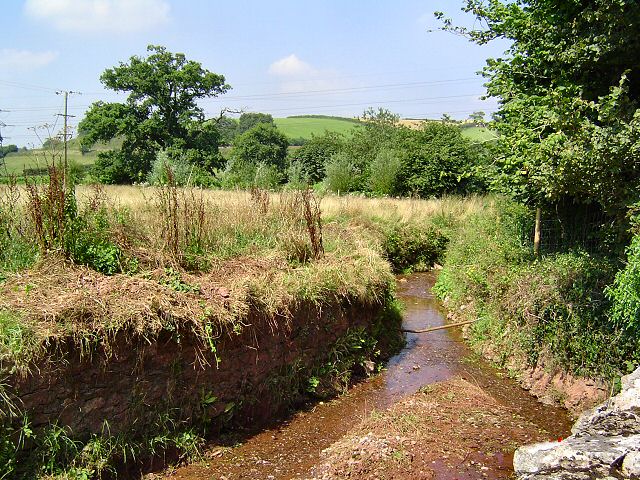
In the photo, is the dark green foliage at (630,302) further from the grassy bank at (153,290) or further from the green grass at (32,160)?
the green grass at (32,160)

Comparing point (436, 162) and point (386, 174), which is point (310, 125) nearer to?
point (386, 174)

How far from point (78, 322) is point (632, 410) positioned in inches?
228

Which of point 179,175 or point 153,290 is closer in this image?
point 153,290

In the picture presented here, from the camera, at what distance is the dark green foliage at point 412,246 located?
56.0ft

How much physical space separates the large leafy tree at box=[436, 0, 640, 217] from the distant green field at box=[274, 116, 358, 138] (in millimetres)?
53271

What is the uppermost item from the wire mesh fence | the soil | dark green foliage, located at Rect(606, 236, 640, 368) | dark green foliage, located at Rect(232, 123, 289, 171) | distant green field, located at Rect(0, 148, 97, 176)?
dark green foliage, located at Rect(232, 123, 289, 171)

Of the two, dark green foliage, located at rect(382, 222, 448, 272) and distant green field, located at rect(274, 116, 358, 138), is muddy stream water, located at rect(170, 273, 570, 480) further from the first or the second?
distant green field, located at rect(274, 116, 358, 138)

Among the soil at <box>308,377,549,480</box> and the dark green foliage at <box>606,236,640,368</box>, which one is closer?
the soil at <box>308,377,549,480</box>

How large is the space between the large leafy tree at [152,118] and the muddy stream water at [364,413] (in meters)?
28.0

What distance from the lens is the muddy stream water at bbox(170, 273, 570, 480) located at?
595cm

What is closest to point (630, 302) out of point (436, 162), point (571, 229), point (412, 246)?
point (571, 229)

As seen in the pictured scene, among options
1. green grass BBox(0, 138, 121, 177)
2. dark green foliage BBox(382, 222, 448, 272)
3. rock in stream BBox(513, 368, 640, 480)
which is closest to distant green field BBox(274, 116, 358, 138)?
dark green foliage BBox(382, 222, 448, 272)

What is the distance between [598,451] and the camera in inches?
180

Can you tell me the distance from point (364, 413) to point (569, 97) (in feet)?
19.0
